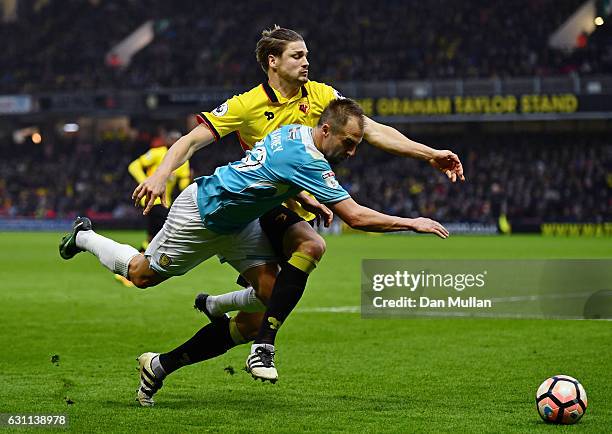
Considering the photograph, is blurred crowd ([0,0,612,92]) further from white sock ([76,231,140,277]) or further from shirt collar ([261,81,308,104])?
white sock ([76,231,140,277])

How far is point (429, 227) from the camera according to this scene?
17.5 ft

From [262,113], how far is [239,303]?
1.20 meters

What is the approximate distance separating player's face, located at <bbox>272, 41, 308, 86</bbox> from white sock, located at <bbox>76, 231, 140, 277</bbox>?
4.74ft

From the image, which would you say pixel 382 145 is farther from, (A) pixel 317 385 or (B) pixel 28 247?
(B) pixel 28 247

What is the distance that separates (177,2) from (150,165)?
A: 3553 centimetres

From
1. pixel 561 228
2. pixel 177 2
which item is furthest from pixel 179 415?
pixel 177 2

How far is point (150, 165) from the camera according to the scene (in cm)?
1459

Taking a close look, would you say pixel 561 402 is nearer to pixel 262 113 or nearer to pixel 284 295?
pixel 284 295

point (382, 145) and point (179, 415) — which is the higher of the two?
point (382, 145)

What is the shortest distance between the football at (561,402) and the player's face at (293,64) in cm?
237

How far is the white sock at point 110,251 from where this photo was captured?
632cm

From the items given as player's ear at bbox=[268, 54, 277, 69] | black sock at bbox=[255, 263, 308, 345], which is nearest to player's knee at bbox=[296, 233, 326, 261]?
black sock at bbox=[255, 263, 308, 345]

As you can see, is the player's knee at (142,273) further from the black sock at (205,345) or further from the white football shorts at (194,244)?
the black sock at (205,345)

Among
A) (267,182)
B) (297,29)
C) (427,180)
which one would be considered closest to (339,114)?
(267,182)
